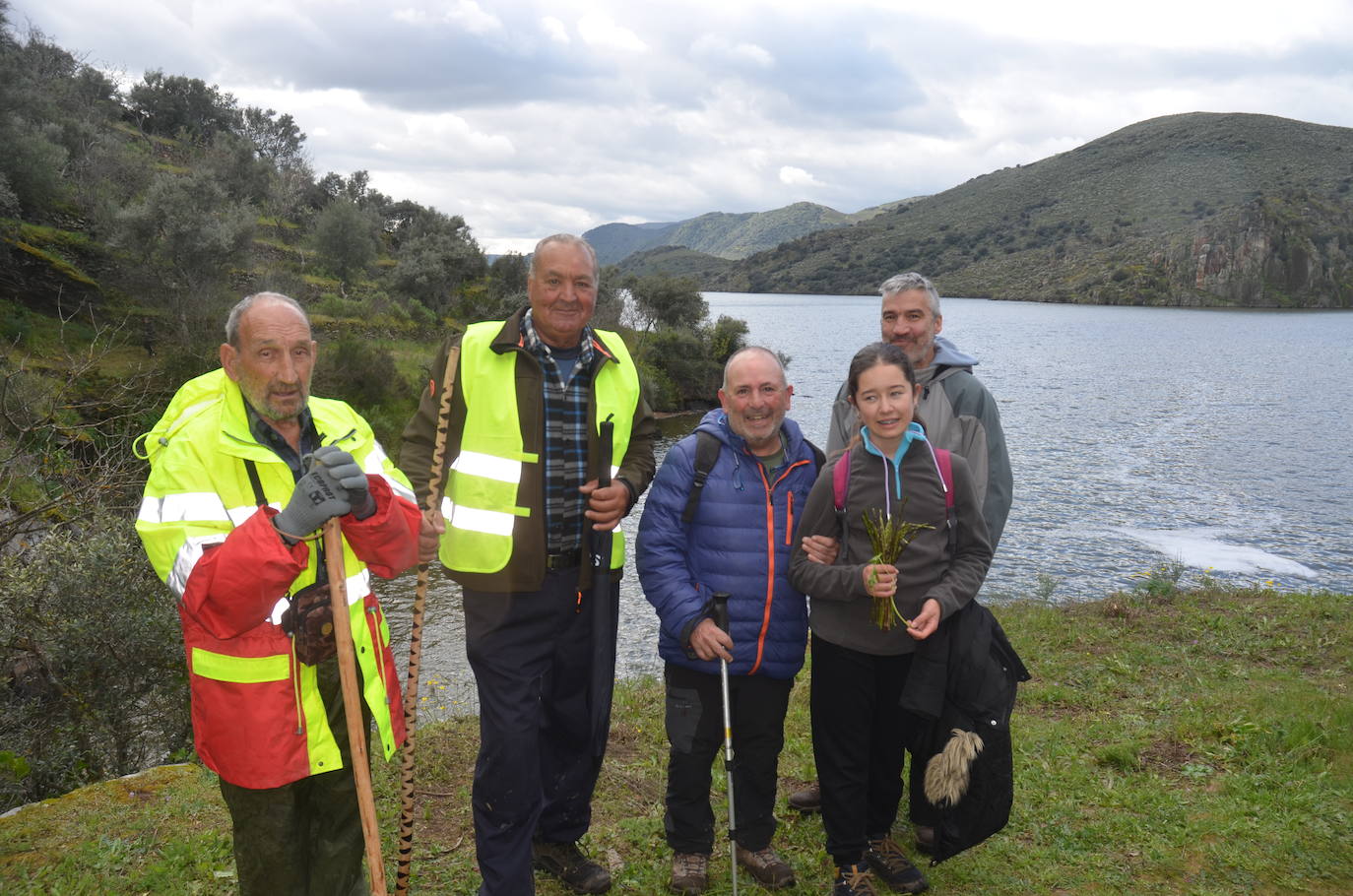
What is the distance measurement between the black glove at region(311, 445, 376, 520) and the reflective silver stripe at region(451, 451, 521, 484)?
0.86m

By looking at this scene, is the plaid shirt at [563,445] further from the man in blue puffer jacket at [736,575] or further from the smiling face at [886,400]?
the smiling face at [886,400]

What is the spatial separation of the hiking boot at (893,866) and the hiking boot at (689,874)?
82 centimetres

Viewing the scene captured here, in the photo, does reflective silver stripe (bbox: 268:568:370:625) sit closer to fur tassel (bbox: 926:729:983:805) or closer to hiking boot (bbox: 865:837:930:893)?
fur tassel (bbox: 926:729:983:805)

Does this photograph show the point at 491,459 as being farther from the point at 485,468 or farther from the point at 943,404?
the point at 943,404

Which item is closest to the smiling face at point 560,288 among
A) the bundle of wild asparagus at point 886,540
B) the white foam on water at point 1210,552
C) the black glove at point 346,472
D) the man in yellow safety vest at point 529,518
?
the man in yellow safety vest at point 529,518

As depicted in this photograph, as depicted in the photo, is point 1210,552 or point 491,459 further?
point 1210,552

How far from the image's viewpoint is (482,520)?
12.2 ft

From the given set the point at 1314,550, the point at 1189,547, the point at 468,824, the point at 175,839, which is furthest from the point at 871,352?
the point at 1314,550

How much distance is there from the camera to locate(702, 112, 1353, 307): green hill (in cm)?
11056

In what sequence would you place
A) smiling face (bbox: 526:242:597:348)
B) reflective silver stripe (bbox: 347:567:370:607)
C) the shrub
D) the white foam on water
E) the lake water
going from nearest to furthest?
1. reflective silver stripe (bbox: 347:567:370:607)
2. smiling face (bbox: 526:242:597:348)
3. the shrub
4. the lake water
5. the white foam on water

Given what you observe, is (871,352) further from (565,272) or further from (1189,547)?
(1189,547)

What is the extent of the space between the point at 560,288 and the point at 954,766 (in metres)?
2.77

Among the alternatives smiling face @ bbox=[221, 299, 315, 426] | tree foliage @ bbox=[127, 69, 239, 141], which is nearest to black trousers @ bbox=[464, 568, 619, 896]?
smiling face @ bbox=[221, 299, 315, 426]

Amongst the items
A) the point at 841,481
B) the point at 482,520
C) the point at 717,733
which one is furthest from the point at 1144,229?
the point at 482,520
